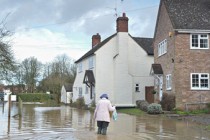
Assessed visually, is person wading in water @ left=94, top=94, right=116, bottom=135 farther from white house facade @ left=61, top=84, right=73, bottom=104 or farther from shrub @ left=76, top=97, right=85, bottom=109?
white house facade @ left=61, top=84, right=73, bottom=104

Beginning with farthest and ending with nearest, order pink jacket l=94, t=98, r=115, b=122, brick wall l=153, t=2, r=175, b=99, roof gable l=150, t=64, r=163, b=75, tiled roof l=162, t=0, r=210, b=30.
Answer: roof gable l=150, t=64, r=163, b=75 → brick wall l=153, t=2, r=175, b=99 → tiled roof l=162, t=0, r=210, b=30 → pink jacket l=94, t=98, r=115, b=122

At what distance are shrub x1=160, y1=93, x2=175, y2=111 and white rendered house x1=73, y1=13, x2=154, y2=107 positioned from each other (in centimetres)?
1019

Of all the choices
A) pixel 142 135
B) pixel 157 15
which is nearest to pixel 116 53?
pixel 157 15

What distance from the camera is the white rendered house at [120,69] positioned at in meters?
39.1

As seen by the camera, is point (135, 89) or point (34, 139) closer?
point (34, 139)

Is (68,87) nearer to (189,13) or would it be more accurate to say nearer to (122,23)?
(122,23)

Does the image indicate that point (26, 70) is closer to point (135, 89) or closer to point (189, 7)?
point (135, 89)

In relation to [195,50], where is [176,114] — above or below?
below

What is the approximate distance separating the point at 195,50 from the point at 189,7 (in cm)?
427

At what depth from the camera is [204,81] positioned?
94.1 ft

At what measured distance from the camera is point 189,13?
98.1ft

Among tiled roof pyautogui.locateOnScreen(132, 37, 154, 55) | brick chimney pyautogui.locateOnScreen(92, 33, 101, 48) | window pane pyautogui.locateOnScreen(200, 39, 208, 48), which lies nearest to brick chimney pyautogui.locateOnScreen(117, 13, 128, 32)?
tiled roof pyautogui.locateOnScreen(132, 37, 154, 55)

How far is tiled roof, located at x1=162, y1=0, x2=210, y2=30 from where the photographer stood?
28.7 meters

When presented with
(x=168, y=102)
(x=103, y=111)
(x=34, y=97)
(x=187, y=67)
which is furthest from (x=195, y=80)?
(x=34, y=97)
